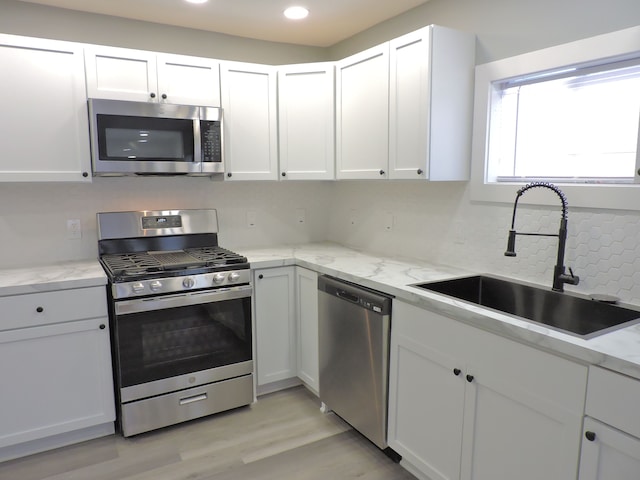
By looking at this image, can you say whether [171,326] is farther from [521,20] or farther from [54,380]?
[521,20]

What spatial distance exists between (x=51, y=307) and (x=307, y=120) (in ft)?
6.12

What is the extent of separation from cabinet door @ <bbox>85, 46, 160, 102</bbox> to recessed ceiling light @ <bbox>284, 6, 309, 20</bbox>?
84cm

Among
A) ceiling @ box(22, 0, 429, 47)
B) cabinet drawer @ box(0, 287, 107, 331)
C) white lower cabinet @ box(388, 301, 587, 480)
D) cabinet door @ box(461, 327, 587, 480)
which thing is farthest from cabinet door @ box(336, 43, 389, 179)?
cabinet drawer @ box(0, 287, 107, 331)

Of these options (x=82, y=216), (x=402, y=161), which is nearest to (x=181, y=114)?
(x=82, y=216)

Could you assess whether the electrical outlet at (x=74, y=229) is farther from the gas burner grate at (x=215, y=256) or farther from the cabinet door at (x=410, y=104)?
the cabinet door at (x=410, y=104)

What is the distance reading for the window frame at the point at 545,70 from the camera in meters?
1.81

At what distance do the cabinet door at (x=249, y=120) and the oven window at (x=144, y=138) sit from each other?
292 mm

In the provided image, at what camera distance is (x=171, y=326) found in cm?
253

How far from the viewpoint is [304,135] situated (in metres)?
3.05

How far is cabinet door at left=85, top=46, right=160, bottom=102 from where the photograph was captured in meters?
2.51

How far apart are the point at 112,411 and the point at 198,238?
1195 millimetres

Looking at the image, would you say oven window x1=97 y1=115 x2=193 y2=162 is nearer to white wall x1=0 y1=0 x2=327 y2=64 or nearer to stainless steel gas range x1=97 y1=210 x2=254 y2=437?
stainless steel gas range x1=97 y1=210 x2=254 y2=437

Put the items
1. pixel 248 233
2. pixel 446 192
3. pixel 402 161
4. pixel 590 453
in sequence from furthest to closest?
1. pixel 248 233
2. pixel 446 192
3. pixel 402 161
4. pixel 590 453

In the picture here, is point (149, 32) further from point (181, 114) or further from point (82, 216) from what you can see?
point (82, 216)
